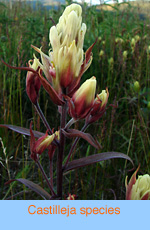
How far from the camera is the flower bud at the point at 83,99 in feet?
2.43

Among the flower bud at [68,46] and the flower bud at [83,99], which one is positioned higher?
the flower bud at [68,46]

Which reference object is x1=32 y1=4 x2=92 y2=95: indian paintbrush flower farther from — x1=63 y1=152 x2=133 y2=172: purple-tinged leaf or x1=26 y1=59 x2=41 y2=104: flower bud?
x1=63 y1=152 x2=133 y2=172: purple-tinged leaf

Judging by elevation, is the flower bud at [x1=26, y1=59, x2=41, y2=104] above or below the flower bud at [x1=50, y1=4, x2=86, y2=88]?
below

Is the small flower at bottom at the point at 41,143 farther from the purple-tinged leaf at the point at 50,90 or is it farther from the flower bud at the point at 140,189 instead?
the flower bud at the point at 140,189

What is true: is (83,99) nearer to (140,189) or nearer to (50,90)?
(50,90)

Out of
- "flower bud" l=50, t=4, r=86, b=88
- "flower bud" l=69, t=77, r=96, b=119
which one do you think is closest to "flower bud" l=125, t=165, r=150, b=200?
"flower bud" l=69, t=77, r=96, b=119

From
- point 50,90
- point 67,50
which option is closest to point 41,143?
point 50,90

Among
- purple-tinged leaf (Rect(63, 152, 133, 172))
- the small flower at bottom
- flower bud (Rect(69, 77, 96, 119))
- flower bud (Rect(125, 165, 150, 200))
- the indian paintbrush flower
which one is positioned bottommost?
flower bud (Rect(125, 165, 150, 200))

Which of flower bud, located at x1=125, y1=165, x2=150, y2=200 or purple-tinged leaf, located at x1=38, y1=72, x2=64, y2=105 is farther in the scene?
flower bud, located at x1=125, y1=165, x2=150, y2=200

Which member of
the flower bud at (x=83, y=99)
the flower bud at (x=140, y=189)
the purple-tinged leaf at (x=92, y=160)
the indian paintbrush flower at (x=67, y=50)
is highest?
the indian paintbrush flower at (x=67, y=50)

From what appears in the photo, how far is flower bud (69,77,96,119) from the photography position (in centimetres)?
74

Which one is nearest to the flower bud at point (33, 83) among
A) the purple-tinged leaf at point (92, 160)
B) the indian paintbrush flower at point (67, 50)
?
the indian paintbrush flower at point (67, 50)

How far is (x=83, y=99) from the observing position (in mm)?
744

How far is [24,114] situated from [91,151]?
67 cm
